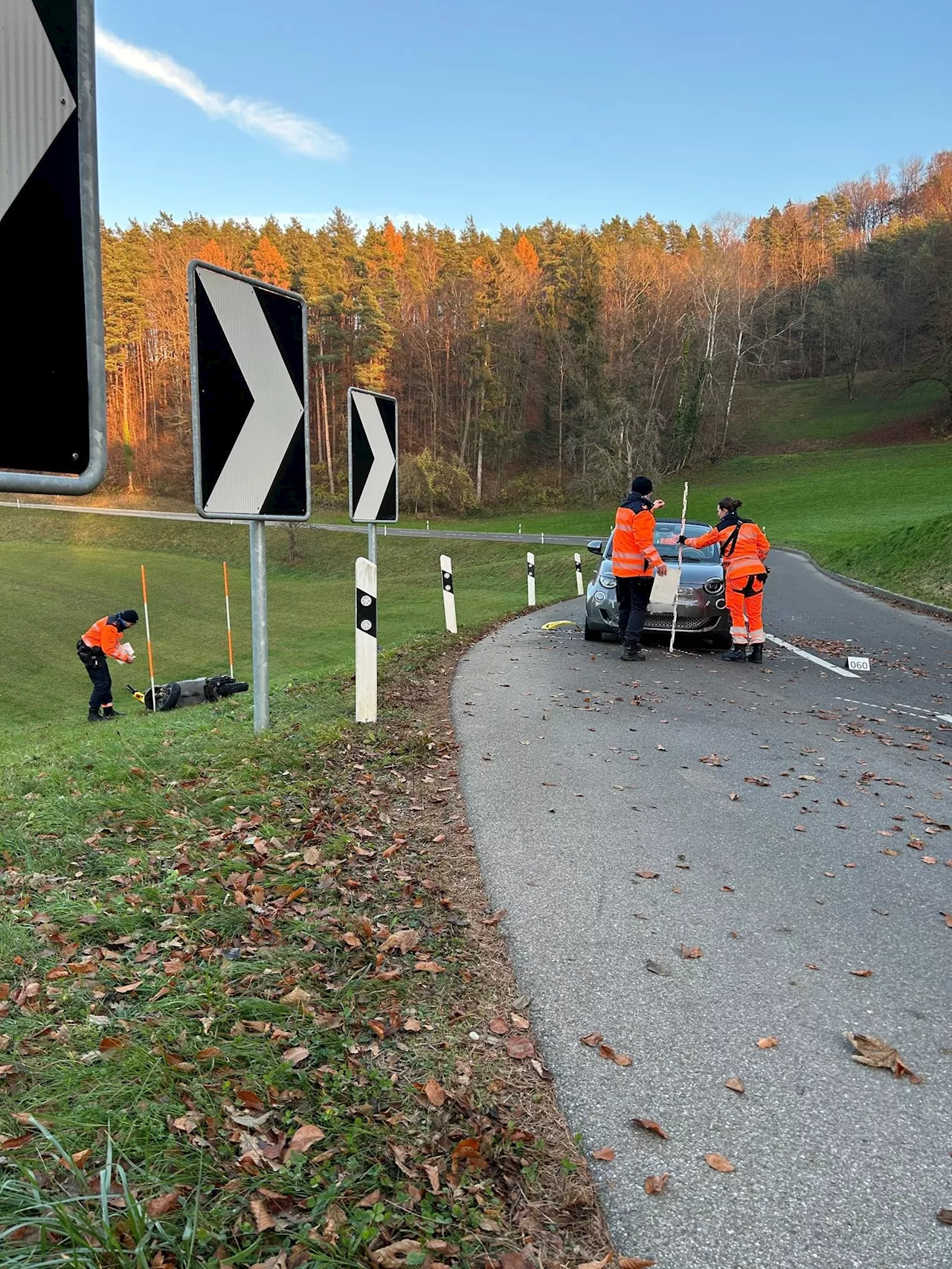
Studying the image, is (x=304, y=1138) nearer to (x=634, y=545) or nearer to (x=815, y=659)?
(x=634, y=545)

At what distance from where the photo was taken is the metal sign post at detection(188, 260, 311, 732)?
4.26m

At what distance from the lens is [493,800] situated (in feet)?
17.1

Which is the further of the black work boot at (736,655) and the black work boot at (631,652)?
the black work boot at (736,655)

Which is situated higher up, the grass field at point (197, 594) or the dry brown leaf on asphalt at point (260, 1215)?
the dry brown leaf on asphalt at point (260, 1215)

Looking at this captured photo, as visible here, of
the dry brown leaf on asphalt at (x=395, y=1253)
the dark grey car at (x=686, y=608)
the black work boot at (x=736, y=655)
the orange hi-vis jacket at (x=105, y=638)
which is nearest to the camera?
the dry brown leaf on asphalt at (x=395, y=1253)

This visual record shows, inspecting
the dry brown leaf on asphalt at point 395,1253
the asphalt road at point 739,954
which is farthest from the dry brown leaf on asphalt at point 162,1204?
the asphalt road at point 739,954

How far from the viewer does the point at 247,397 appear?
4516 millimetres

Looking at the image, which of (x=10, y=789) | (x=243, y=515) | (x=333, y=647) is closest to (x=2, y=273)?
(x=243, y=515)

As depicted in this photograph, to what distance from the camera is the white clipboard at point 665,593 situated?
11.6 meters

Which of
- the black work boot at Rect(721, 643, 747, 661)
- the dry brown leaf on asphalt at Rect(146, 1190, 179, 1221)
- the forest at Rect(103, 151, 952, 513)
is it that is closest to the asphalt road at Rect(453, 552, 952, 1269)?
the dry brown leaf on asphalt at Rect(146, 1190, 179, 1221)

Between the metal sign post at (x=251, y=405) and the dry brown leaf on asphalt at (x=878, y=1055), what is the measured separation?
11.7 feet

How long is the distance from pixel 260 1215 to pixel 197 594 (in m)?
29.7

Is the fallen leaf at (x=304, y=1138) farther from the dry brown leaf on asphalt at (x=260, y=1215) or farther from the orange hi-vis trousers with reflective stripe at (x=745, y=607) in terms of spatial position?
the orange hi-vis trousers with reflective stripe at (x=745, y=607)

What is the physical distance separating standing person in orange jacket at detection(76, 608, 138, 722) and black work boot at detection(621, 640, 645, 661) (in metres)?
7.94
